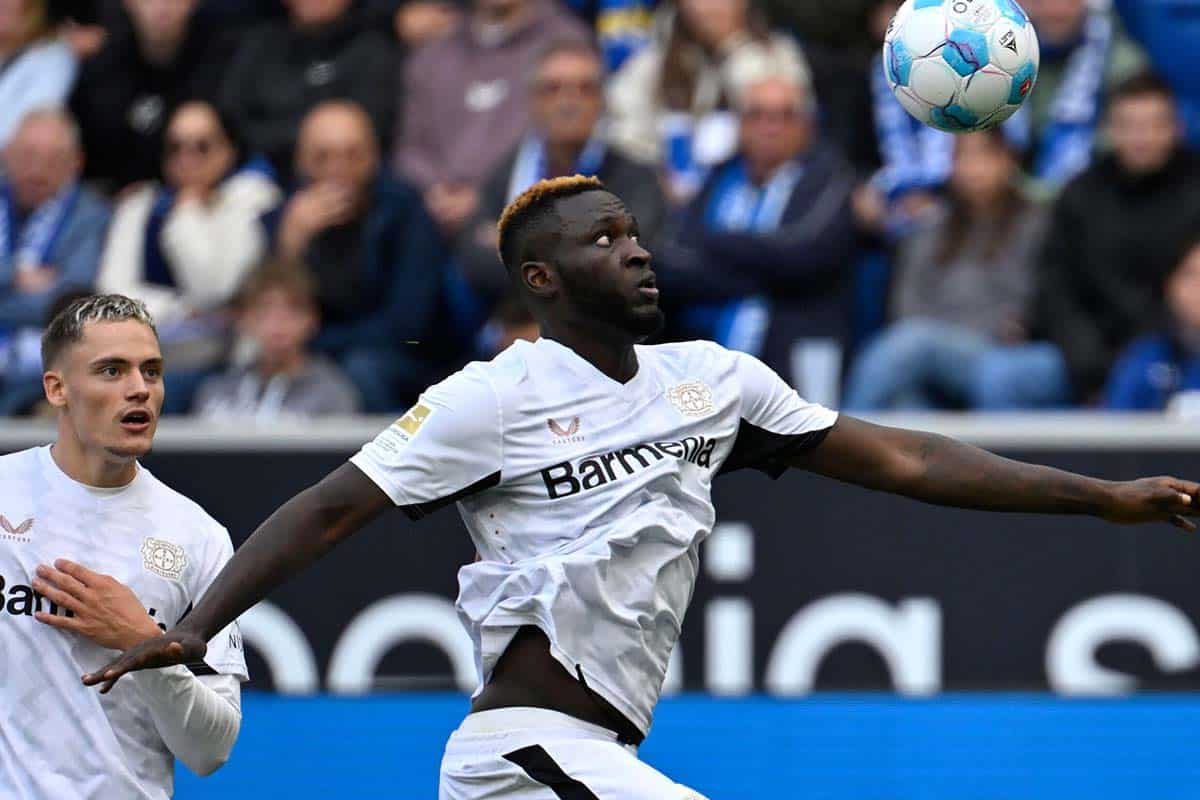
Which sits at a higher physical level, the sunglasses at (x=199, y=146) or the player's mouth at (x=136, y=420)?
the player's mouth at (x=136, y=420)

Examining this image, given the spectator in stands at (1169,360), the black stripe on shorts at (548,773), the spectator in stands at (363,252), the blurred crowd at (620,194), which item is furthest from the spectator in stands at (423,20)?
the black stripe on shorts at (548,773)

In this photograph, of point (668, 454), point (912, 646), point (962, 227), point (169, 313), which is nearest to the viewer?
point (668, 454)

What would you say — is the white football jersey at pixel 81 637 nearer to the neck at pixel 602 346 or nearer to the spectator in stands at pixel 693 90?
the neck at pixel 602 346

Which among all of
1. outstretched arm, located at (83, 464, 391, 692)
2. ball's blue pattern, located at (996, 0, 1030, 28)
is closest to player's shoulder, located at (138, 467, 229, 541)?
outstretched arm, located at (83, 464, 391, 692)

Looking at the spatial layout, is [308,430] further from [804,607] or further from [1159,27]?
[1159,27]

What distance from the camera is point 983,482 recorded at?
228 inches

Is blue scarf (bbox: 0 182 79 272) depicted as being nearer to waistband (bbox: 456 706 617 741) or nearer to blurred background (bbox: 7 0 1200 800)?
blurred background (bbox: 7 0 1200 800)

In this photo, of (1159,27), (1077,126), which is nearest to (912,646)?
(1077,126)

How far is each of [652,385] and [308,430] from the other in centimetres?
384

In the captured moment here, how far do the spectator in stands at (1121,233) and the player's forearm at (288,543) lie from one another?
5404 mm

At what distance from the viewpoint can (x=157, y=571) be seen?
5605mm

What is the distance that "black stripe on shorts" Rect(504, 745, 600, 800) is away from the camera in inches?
209

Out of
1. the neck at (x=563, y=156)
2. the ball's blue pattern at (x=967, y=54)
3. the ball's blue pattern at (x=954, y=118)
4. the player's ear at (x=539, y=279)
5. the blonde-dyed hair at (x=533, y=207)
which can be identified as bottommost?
the neck at (x=563, y=156)

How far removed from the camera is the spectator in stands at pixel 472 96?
1138cm
